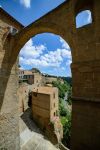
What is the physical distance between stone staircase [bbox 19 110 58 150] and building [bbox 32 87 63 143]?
93cm

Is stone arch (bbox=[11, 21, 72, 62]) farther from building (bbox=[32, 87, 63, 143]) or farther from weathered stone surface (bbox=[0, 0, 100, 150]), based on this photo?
building (bbox=[32, 87, 63, 143])

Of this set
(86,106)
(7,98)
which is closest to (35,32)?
(7,98)

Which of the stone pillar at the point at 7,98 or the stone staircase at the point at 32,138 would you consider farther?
the stone staircase at the point at 32,138

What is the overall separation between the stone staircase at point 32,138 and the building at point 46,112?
0.93 meters

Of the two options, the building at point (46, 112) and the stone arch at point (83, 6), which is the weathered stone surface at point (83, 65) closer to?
the stone arch at point (83, 6)

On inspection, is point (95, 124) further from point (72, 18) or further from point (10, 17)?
point (10, 17)

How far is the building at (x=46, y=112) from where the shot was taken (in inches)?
707

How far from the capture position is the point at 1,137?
25.2ft

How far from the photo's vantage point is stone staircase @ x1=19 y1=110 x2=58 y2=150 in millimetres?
13493

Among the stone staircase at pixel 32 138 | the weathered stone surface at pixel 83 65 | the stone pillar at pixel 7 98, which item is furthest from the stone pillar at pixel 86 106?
the stone staircase at pixel 32 138

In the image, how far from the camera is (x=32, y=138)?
49.7ft

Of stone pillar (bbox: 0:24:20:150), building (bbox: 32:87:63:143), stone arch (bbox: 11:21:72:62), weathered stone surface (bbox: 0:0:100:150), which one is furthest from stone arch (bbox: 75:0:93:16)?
building (bbox: 32:87:63:143)

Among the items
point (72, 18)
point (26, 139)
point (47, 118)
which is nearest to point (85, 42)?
point (72, 18)

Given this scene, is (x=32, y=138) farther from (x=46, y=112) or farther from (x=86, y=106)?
(x=86, y=106)
